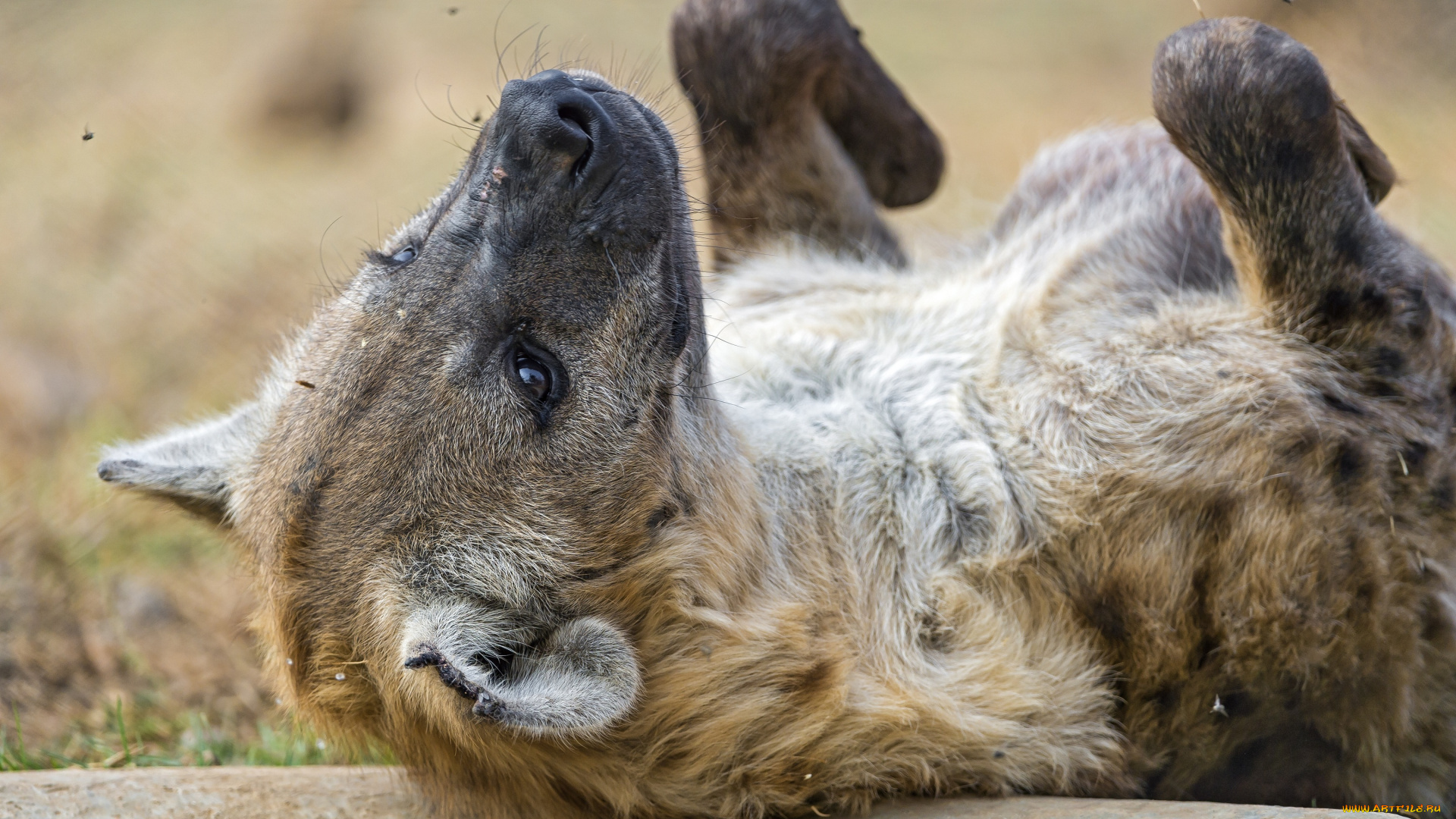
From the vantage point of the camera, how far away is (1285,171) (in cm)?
291

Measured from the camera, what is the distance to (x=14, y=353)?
5.96 metres

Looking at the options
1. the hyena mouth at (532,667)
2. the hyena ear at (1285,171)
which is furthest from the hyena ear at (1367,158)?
the hyena mouth at (532,667)

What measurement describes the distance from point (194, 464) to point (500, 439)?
3.56 feet

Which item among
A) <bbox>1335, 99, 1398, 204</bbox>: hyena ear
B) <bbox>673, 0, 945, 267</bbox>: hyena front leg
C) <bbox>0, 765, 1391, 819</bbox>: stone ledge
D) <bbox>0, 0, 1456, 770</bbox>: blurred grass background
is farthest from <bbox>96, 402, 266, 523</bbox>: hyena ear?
<bbox>1335, 99, 1398, 204</bbox>: hyena ear

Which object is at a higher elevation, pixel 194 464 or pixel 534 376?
pixel 534 376

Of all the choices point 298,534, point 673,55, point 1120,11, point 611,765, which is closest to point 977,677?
point 611,765

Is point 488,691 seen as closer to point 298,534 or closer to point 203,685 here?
point 298,534

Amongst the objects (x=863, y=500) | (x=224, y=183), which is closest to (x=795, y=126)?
(x=863, y=500)

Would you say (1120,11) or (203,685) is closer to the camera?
(203,685)

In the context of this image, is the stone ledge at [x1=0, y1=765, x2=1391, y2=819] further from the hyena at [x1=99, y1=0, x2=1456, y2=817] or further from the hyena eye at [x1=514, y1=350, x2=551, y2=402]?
the hyena eye at [x1=514, y1=350, x2=551, y2=402]

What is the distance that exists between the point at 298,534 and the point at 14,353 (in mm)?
4331

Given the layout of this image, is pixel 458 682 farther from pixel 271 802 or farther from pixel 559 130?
pixel 559 130

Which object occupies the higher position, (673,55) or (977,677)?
(673,55)

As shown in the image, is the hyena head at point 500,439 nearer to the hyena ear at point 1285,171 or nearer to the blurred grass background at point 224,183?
the blurred grass background at point 224,183
